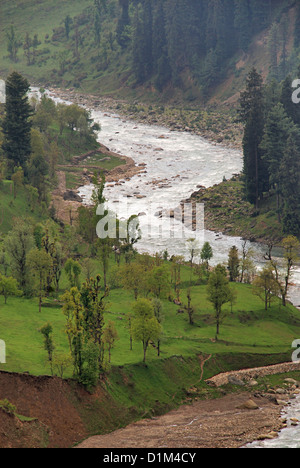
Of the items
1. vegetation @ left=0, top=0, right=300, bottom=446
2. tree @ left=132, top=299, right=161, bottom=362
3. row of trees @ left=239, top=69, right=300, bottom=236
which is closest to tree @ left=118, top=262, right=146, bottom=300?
vegetation @ left=0, top=0, right=300, bottom=446

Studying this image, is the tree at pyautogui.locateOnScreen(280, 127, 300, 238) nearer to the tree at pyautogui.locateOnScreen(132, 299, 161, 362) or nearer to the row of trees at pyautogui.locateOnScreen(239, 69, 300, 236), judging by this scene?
the row of trees at pyautogui.locateOnScreen(239, 69, 300, 236)

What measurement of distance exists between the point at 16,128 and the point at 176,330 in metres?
75.4

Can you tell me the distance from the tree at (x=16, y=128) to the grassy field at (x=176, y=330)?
165 feet

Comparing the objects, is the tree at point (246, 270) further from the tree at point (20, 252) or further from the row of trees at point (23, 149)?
the row of trees at point (23, 149)

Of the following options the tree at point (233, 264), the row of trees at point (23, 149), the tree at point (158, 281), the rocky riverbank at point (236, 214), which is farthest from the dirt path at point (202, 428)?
the row of trees at point (23, 149)

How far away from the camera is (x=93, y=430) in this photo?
5691 cm

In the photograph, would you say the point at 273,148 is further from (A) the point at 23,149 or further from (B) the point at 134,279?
(A) the point at 23,149

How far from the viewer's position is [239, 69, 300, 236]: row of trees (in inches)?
4887

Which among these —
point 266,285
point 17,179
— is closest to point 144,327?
point 266,285

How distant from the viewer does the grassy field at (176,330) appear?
67.1 metres

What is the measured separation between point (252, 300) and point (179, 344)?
67.7ft

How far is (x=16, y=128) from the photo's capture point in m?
139
